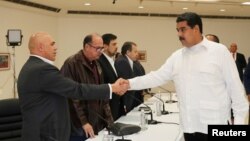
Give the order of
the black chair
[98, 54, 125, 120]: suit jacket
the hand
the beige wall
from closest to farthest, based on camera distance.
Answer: the black chair
the hand
[98, 54, 125, 120]: suit jacket
the beige wall

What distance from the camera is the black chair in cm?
270

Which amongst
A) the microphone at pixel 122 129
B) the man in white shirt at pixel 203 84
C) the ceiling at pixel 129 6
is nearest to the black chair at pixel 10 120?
the microphone at pixel 122 129

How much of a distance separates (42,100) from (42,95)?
0.04 metres

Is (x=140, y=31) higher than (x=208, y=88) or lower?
higher

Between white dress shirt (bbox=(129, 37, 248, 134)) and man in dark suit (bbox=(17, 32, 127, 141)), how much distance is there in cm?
85

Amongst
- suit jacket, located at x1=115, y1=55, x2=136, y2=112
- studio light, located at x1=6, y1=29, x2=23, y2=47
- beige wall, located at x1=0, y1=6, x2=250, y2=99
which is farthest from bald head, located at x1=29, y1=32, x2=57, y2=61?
beige wall, located at x1=0, y1=6, x2=250, y2=99

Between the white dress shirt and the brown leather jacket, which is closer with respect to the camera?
the white dress shirt

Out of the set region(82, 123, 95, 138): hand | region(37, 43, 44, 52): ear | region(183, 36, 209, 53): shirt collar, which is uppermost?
region(183, 36, 209, 53): shirt collar

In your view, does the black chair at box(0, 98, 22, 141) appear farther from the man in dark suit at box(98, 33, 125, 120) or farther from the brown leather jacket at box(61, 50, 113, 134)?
the man in dark suit at box(98, 33, 125, 120)

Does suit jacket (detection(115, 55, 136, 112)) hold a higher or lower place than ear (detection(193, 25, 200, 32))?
lower

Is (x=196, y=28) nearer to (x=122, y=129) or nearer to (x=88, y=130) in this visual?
(x=122, y=129)

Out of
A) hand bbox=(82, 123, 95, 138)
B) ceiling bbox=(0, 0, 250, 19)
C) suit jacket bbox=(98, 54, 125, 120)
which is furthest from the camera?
ceiling bbox=(0, 0, 250, 19)

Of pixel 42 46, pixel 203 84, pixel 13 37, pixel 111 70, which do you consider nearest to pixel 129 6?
pixel 13 37

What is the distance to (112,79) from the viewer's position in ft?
12.1
